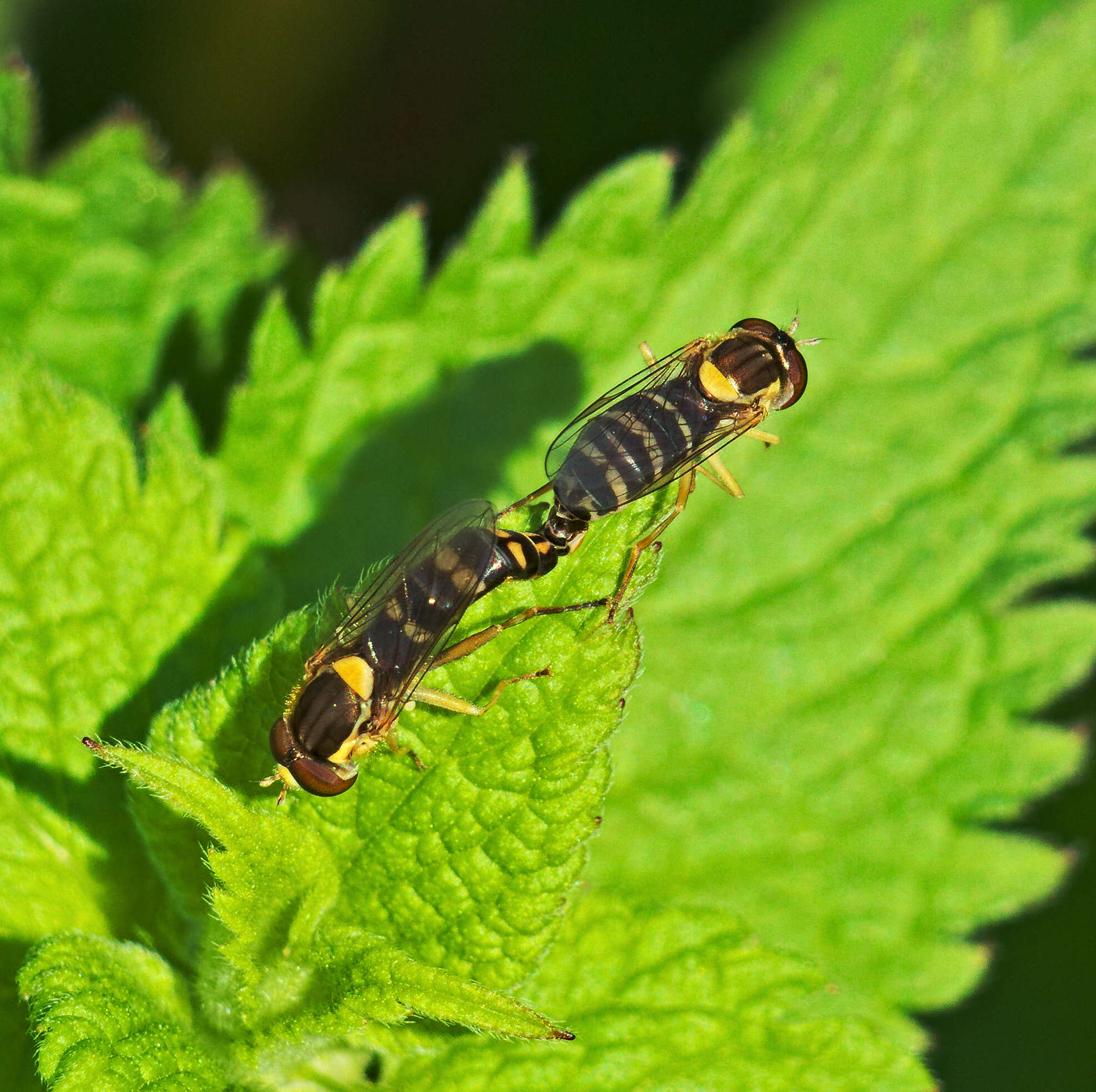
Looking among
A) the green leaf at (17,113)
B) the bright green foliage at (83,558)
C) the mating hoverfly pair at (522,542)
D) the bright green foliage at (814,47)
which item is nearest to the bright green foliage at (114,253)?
the green leaf at (17,113)

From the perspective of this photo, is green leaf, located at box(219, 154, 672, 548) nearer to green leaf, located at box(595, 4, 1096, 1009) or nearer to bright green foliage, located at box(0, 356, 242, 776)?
green leaf, located at box(595, 4, 1096, 1009)

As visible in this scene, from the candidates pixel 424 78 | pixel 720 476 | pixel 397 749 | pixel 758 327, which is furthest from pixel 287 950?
pixel 424 78

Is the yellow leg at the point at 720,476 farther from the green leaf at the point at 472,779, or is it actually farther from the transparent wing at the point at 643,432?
the green leaf at the point at 472,779

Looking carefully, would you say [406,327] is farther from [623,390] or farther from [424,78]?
[424,78]

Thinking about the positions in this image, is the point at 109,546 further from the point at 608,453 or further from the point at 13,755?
the point at 608,453

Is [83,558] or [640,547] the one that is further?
[83,558]
